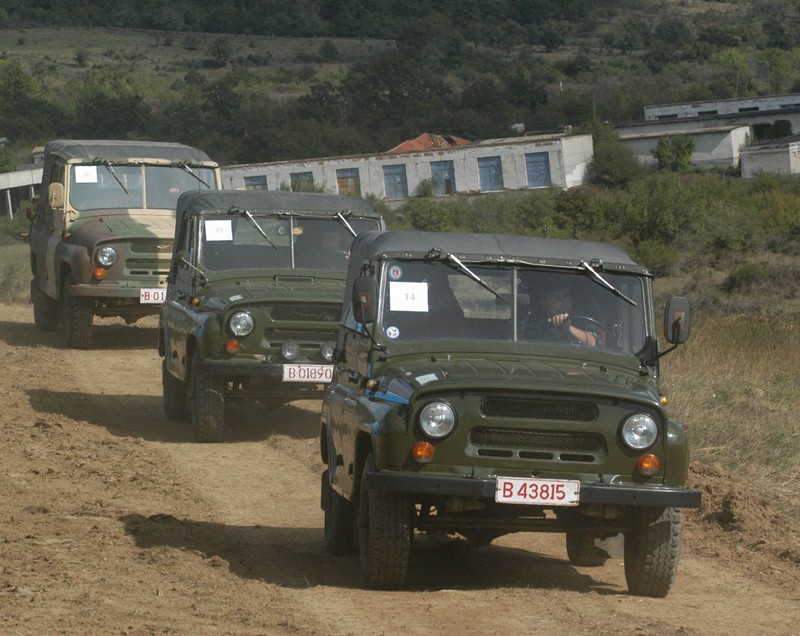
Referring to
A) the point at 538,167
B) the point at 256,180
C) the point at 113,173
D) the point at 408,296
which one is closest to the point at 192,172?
the point at 113,173

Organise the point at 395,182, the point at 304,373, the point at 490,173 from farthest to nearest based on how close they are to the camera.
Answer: the point at 395,182 → the point at 490,173 → the point at 304,373

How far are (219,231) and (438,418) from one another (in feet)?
20.1

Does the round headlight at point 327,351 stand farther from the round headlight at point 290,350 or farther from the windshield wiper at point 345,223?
the windshield wiper at point 345,223

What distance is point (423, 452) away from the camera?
6445mm

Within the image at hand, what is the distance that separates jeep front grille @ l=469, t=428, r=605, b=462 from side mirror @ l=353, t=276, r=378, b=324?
36.3 inches

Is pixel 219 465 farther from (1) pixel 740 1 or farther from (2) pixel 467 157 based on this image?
(1) pixel 740 1

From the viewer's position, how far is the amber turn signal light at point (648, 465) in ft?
21.5

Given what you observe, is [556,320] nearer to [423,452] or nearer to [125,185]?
[423,452]

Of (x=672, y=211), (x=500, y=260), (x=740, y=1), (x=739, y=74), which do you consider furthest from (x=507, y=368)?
(x=740, y=1)

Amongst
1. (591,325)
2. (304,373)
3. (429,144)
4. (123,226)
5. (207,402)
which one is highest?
(429,144)

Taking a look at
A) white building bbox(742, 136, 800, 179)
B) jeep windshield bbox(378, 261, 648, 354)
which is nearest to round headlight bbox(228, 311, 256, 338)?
jeep windshield bbox(378, 261, 648, 354)

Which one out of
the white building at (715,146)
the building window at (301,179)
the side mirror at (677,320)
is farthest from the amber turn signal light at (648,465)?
the white building at (715,146)

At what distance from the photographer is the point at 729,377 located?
49.9ft

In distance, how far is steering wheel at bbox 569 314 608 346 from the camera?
7305mm
